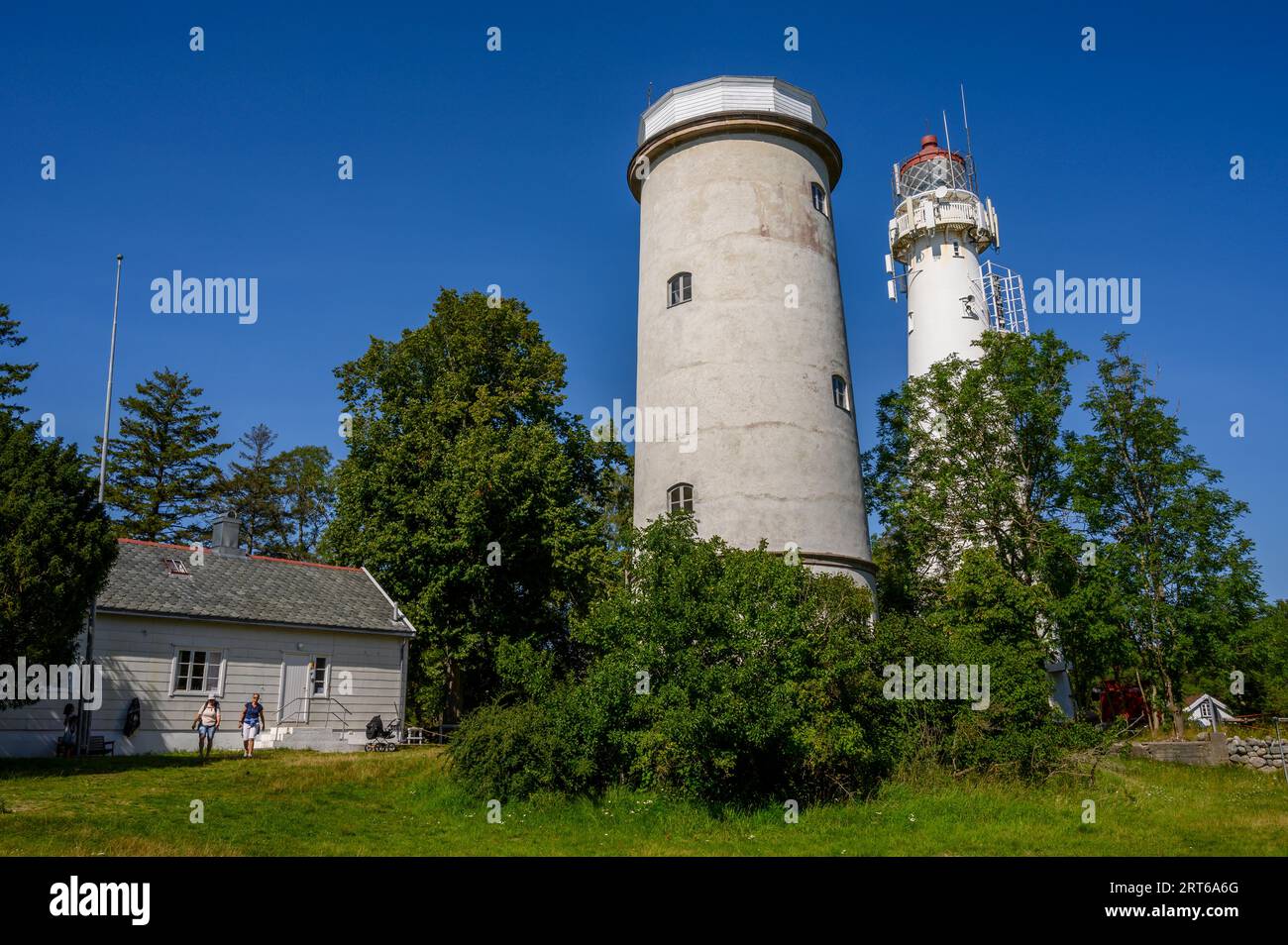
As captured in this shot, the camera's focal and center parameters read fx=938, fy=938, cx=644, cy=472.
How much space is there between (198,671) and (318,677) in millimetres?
3105

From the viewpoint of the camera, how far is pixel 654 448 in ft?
71.9

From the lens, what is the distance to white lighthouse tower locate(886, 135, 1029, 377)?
34156 mm

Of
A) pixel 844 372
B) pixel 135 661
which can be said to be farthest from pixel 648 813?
pixel 135 661

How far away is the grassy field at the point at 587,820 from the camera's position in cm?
1155

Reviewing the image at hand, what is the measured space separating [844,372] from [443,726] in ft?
52.5

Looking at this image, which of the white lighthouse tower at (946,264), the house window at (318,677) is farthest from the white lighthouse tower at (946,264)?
the house window at (318,677)

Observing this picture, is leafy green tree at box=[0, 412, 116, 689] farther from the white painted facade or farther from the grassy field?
the white painted facade

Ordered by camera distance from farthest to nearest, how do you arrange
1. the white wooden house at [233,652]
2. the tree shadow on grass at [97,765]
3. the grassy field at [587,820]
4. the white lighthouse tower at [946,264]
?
1. the white lighthouse tower at [946,264]
2. the white wooden house at [233,652]
3. the tree shadow on grass at [97,765]
4. the grassy field at [587,820]

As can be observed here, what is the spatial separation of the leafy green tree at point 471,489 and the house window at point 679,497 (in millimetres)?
4036

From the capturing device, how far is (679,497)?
21078 mm

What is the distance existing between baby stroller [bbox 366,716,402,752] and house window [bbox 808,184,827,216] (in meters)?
17.5

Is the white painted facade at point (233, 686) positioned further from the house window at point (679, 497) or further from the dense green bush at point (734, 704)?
the dense green bush at point (734, 704)

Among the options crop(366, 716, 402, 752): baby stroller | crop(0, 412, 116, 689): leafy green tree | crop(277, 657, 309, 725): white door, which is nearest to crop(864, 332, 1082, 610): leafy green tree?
crop(366, 716, 402, 752): baby stroller

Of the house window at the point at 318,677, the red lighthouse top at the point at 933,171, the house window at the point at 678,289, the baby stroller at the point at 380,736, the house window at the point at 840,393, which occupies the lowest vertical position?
the baby stroller at the point at 380,736
